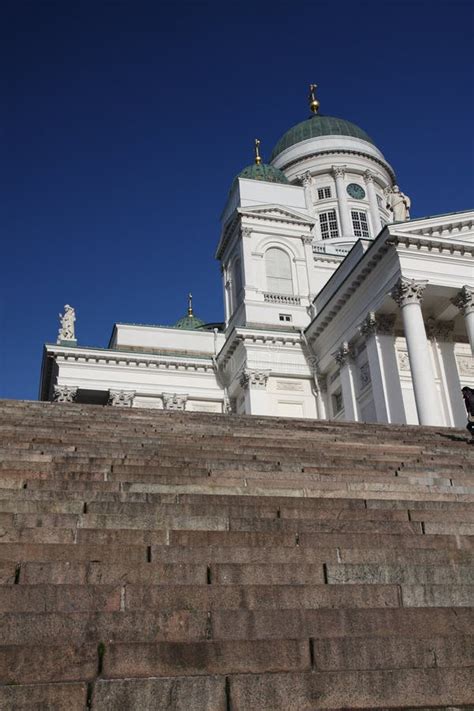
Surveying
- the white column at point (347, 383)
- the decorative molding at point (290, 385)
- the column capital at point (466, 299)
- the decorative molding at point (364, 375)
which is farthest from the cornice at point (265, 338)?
the column capital at point (466, 299)

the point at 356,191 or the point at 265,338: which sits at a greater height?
the point at 356,191

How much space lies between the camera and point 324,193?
49781 mm

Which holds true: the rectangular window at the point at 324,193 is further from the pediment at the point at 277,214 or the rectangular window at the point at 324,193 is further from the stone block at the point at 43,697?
the stone block at the point at 43,697

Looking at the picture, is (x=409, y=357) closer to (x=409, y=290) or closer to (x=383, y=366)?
(x=383, y=366)

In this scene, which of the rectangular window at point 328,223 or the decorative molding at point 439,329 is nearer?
the decorative molding at point 439,329

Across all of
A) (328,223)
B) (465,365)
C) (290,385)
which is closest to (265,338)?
(290,385)

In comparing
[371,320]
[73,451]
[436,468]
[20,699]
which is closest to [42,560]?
[20,699]

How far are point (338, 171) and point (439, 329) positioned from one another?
980 inches

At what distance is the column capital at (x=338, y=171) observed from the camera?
49.3 metres

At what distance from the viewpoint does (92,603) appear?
4418 millimetres

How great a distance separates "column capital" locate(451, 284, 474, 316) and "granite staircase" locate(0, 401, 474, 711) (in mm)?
17186

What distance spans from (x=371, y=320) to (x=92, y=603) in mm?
22788

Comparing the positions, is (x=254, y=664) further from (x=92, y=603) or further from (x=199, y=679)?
(x=92, y=603)

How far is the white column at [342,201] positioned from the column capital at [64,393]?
925 inches
